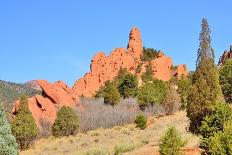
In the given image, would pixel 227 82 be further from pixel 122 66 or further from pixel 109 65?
pixel 109 65

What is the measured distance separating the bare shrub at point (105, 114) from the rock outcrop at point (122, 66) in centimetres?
1696

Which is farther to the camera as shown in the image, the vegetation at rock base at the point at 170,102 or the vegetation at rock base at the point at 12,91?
the vegetation at rock base at the point at 12,91

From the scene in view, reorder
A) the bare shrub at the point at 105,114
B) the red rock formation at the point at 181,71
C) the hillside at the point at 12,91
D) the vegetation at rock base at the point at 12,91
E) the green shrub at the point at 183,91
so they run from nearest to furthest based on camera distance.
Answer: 1. the green shrub at the point at 183,91
2. the bare shrub at the point at 105,114
3. the red rock formation at the point at 181,71
4. the vegetation at rock base at the point at 12,91
5. the hillside at the point at 12,91

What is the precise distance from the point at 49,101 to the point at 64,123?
31.5ft

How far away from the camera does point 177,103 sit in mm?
60812

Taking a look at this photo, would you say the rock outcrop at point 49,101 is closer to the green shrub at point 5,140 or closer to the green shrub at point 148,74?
the green shrub at point 148,74

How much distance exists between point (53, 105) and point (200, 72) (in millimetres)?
34537

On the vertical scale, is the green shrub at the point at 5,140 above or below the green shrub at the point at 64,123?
below

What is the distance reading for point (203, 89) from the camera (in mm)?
32812

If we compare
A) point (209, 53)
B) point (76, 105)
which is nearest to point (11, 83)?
point (76, 105)

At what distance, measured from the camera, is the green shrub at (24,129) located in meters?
49.6

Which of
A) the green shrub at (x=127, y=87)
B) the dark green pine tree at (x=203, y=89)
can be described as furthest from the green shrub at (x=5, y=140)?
the green shrub at (x=127, y=87)

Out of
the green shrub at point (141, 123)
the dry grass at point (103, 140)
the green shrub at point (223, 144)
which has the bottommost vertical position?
the green shrub at point (223, 144)

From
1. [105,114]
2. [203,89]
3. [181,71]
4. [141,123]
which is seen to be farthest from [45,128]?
[181,71]
